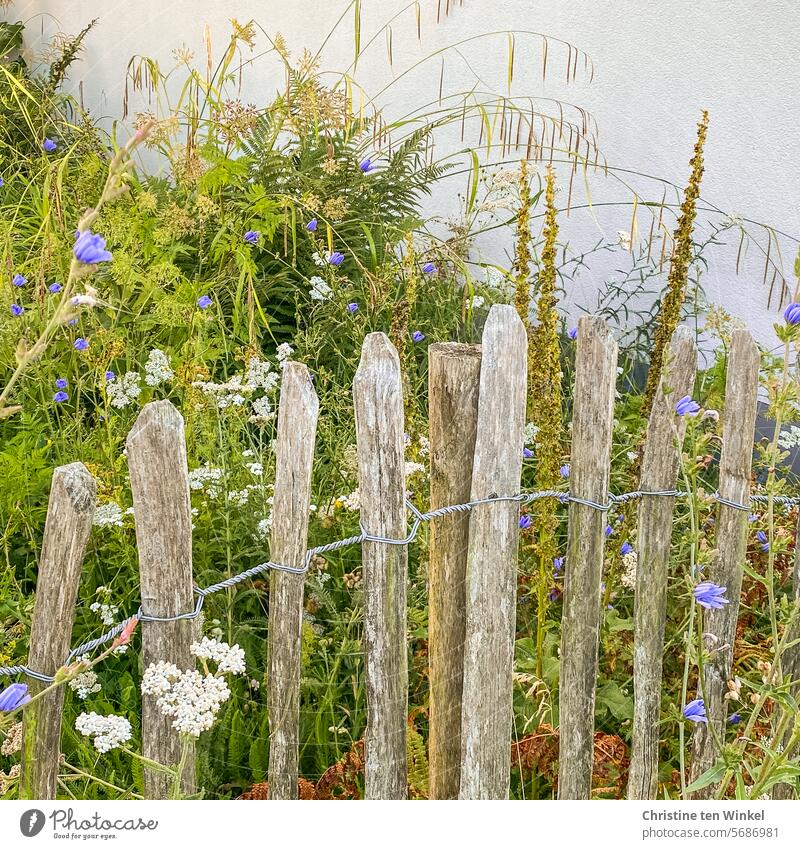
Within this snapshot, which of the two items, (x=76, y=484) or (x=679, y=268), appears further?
(x=679, y=268)

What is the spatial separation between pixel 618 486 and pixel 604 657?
62cm

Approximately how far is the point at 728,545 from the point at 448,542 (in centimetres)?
62

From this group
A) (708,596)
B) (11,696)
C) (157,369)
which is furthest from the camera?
(157,369)

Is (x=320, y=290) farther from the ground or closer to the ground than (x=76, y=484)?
farther from the ground

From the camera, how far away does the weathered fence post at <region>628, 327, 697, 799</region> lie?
1746 millimetres

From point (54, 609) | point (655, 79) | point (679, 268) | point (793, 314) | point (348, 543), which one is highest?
point (655, 79)

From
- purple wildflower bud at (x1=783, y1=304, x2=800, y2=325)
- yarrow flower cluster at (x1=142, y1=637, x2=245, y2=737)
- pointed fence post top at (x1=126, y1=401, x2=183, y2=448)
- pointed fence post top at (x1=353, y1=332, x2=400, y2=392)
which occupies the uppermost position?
purple wildflower bud at (x1=783, y1=304, x2=800, y2=325)

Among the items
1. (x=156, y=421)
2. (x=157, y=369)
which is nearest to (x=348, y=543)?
(x=156, y=421)

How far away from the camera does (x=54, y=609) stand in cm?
136

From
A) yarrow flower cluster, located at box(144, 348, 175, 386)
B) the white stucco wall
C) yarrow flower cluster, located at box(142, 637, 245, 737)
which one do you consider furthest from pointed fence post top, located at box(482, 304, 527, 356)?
the white stucco wall

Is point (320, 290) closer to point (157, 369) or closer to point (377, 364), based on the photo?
point (157, 369)

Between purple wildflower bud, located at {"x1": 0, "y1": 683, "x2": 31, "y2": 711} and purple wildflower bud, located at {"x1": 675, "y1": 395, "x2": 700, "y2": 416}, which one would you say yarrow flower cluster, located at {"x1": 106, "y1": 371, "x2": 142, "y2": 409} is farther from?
purple wildflower bud, located at {"x1": 675, "y1": 395, "x2": 700, "y2": 416}

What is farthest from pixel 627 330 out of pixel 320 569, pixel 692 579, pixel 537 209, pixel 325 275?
pixel 692 579

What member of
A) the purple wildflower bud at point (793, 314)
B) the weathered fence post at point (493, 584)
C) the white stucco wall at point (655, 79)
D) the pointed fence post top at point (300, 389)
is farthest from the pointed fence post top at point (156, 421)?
the white stucco wall at point (655, 79)
